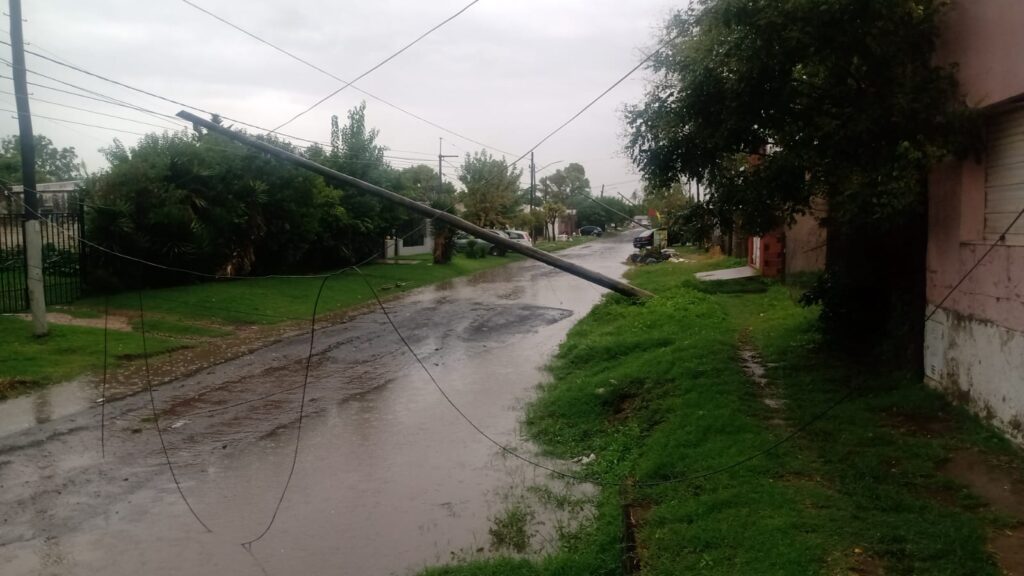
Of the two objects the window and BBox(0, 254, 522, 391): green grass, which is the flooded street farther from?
the window

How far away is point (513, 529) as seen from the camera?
6.34 m

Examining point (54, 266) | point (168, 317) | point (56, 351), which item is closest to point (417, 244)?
point (54, 266)

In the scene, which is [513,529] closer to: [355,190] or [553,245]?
[355,190]

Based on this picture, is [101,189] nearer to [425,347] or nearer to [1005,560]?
[425,347]

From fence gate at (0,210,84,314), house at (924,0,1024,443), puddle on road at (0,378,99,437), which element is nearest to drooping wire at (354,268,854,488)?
house at (924,0,1024,443)

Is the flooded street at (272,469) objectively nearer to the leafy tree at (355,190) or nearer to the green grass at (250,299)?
the green grass at (250,299)

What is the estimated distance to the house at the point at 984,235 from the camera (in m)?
6.11

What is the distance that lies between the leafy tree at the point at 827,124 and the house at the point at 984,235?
240mm

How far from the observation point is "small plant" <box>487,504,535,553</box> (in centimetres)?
604

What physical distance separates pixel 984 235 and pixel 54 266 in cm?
1895

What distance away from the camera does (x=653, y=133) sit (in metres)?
9.37

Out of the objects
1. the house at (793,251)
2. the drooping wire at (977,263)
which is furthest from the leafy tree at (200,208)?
the drooping wire at (977,263)

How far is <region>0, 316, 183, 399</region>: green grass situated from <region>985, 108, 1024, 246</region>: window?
12144 millimetres

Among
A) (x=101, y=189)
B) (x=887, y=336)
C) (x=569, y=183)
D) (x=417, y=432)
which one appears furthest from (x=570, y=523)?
(x=569, y=183)
